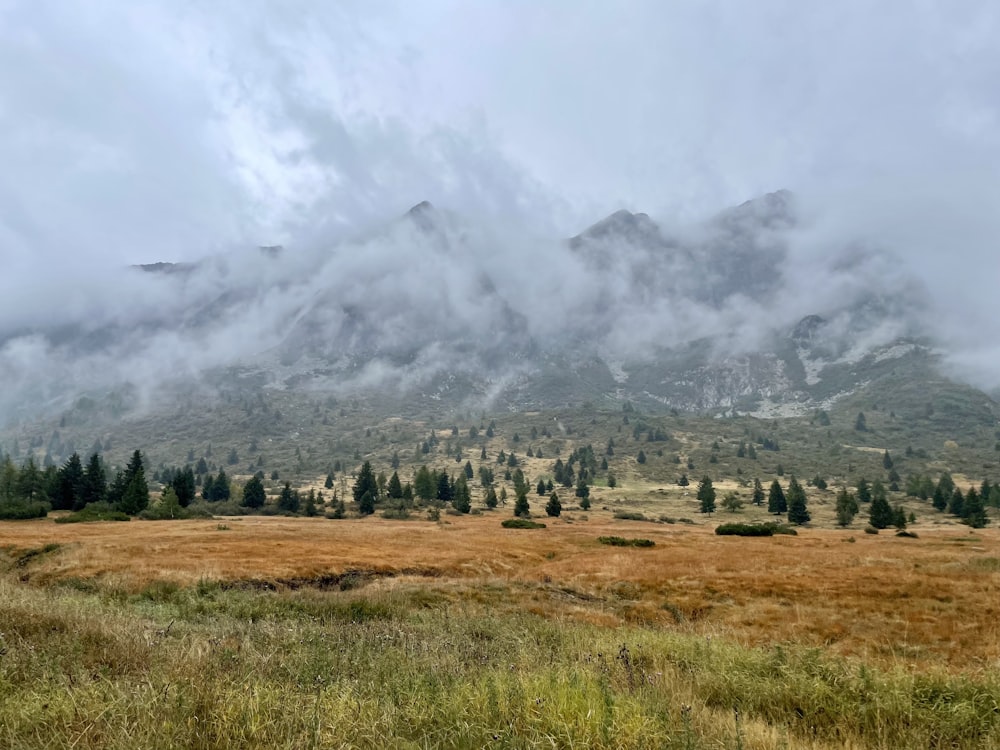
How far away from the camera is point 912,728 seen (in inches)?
272

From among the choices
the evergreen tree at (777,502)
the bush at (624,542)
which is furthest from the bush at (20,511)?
the evergreen tree at (777,502)

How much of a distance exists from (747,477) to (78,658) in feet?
667

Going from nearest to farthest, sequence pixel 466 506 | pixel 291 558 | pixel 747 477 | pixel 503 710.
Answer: pixel 503 710 → pixel 291 558 → pixel 466 506 → pixel 747 477

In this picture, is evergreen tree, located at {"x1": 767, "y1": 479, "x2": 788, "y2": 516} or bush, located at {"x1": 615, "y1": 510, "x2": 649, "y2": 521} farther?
evergreen tree, located at {"x1": 767, "y1": 479, "x2": 788, "y2": 516}

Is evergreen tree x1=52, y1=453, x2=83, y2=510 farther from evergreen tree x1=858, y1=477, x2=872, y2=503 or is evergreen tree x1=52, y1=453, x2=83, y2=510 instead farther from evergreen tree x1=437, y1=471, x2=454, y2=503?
evergreen tree x1=858, y1=477, x2=872, y2=503

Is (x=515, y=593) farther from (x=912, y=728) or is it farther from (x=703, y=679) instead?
(x=912, y=728)

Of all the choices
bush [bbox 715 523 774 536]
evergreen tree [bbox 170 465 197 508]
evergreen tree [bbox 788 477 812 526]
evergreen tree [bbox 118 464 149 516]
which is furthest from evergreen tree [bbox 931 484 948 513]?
evergreen tree [bbox 118 464 149 516]

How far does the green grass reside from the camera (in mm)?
5207

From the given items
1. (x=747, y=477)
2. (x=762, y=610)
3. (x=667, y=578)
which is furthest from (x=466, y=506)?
(x=747, y=477)

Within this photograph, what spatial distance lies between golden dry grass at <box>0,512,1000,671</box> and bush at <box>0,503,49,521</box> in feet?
102

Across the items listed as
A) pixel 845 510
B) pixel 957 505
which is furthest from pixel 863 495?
pixel 845 510

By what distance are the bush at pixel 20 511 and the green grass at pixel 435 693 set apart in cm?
7447

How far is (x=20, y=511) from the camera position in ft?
211

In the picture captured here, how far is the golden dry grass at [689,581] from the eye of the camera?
16719mm
